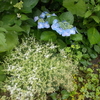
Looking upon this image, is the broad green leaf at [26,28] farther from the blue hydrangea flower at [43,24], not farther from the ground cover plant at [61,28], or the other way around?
the blue hydrangea flower at [43,24]

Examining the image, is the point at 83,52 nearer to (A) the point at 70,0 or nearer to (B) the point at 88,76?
(B) the point at 88,76

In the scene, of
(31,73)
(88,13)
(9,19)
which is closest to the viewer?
(31,73)

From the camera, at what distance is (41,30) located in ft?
5.92

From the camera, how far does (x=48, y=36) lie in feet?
5.49

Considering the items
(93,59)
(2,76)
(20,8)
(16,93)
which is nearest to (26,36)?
(20,8)

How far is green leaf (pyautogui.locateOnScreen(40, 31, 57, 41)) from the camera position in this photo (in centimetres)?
166

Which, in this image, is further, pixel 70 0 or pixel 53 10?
pixel 53 10

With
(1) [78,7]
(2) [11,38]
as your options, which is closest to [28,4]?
(2) [11,38]

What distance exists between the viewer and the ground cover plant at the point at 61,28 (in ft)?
4.96

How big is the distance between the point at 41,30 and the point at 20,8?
15.8 inches

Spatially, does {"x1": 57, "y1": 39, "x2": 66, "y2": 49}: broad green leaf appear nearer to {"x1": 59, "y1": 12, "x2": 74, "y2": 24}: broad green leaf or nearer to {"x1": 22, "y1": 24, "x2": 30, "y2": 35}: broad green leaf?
{"x1": 59, "y1": 12, "x2": 74, "y2": 24}: broad green leaf

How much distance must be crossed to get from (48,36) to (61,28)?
0.16 meters

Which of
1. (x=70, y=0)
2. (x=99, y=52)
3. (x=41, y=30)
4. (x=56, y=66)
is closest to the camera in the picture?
(x=56, y=66)

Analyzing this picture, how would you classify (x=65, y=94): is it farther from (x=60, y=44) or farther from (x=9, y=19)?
(x=9, y=19)
